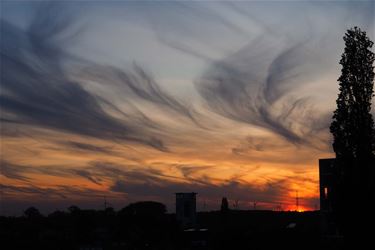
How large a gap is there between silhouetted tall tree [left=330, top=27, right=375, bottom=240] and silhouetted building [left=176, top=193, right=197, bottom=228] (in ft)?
184

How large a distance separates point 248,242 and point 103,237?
22298 mm

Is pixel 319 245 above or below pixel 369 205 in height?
below

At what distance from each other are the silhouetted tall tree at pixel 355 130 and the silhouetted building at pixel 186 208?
56055 mm

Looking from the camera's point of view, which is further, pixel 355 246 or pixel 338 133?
pixel 338 133

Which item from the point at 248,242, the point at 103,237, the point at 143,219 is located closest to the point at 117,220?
the point at 143,219

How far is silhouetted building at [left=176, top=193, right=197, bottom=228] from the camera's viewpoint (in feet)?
314

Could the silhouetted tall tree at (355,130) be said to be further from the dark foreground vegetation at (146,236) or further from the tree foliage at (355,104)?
the dark foreground vegetation at (146,236)

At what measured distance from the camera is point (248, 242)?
203ft

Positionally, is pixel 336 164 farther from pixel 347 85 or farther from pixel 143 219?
pixel 143 219

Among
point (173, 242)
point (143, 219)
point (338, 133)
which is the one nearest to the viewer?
point (338, 133)

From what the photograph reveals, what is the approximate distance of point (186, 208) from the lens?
97.7 m

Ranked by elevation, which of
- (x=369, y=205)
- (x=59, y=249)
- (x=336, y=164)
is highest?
(x=336, y=164)

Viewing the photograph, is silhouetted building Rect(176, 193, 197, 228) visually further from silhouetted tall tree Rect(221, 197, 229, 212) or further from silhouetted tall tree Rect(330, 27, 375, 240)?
silhouetted tall tree Rect(330, 27, 375, 240)

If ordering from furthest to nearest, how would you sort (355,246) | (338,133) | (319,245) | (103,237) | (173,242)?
(103,237) < (173,242) < (319,245) < (338,133) < (355,246)
